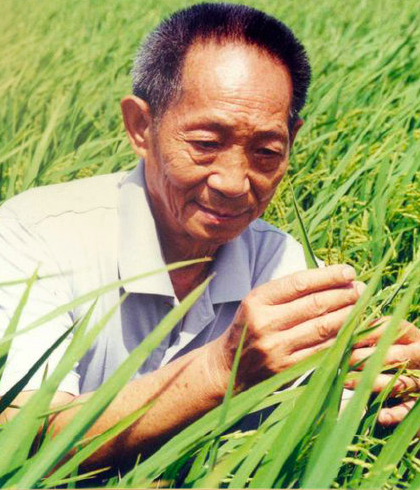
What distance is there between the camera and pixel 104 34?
14.0ft

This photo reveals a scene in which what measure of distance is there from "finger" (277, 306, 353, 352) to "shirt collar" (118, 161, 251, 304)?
19.7 inches

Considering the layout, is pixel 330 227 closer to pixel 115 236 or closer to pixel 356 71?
pixel 115 236

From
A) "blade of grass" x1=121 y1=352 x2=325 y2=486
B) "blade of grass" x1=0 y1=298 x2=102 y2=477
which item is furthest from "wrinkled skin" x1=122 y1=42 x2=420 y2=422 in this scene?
"blade of grass" x1=0 y1=298 x2=102 y2=477

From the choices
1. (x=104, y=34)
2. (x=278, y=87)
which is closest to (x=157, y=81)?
(x=278, y=87)

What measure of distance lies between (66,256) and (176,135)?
0.31 metres

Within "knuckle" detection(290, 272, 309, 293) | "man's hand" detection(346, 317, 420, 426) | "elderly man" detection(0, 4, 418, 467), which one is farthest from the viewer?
"elderly man" detection(0, 4, 418, 467)

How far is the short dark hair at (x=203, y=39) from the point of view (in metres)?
1.57

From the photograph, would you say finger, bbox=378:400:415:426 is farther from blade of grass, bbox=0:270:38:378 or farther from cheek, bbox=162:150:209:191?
blade of grass, bbox=0:270:38:378

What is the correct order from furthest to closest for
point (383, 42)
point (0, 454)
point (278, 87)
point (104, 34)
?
1. point (104, 34)
2. point (383, 42)
3. point (278, 87)
4. point (0, 454)

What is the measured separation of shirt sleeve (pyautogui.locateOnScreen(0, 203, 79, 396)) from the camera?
144cm

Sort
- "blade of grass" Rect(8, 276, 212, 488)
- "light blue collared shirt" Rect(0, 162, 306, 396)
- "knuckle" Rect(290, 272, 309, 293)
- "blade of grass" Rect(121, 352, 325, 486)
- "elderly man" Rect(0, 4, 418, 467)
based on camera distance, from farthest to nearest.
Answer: "light blue collared shirt" Rect(0, 162, 306, 396) → "elderly man" Rect(0, 4, 418, 467) → "knuckle" Rect(290, 272, 309, 293) → "blade of grass" Rect(121, 352, 325, 486) → "blade of grass" Rect(8, 276, 212, 488)

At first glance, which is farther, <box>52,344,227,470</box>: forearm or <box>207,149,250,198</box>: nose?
<box>207,149,250,198</box>: nose

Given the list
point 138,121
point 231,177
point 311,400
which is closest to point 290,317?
point 311,400

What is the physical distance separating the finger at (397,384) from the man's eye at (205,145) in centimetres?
46
